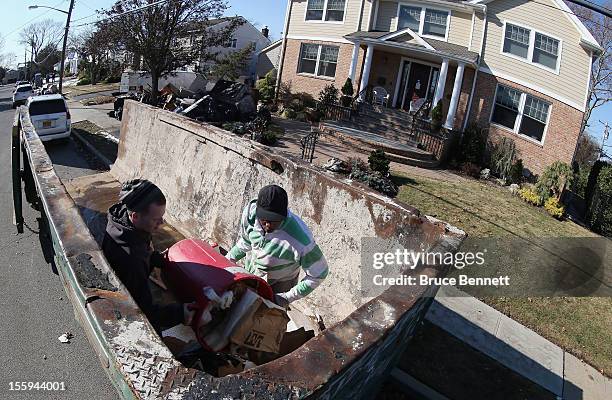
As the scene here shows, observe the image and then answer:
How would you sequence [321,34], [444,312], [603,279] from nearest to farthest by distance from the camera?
1. [444,312]
2. [603,279]
3. [321,34]

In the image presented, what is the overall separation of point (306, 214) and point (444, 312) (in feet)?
10.5

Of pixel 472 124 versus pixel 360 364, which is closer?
pixel 360 364

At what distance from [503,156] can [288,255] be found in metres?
15.9

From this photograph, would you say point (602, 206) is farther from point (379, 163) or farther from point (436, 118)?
point (379, 163)

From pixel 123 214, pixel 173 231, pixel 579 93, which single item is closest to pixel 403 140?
pixel 579 93

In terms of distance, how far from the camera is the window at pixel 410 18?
68.6 feet

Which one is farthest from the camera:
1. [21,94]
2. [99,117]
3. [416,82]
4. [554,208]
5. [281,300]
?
[21,94]

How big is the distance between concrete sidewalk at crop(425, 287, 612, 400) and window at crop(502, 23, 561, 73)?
1487 centimetres

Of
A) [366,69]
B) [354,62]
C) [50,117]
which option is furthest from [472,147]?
[50,117]

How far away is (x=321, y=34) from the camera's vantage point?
75.2 feet

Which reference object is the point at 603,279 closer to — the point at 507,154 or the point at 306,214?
the point at 306,214

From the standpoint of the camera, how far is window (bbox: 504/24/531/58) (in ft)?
60.7

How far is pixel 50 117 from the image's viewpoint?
49.4 feet

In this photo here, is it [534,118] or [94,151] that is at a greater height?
[534,118]
